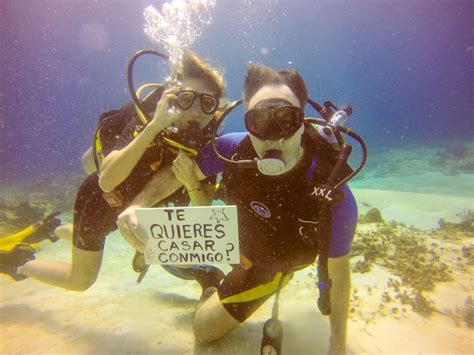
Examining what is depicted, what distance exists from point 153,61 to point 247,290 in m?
51.4

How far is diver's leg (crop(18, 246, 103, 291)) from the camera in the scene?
419 cm

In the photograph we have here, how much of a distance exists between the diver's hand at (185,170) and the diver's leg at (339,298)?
1.68m

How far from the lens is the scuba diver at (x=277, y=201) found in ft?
7.59

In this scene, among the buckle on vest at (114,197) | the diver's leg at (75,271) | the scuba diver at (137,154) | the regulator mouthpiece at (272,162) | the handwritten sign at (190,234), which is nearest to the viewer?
the regulator mouthpiece at (272,162)

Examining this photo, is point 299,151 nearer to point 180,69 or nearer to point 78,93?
point 180,69

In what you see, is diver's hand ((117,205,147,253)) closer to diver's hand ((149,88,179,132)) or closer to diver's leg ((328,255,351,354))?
diver's hand ((149,88,179,132))

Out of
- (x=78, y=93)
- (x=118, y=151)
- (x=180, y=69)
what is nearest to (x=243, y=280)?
(x=118, y=151)

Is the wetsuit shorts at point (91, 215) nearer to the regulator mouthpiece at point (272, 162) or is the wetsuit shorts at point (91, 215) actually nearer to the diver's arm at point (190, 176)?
the diver's arm at point (190, 176)

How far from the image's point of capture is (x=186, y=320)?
376cm

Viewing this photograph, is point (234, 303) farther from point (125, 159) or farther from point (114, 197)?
point (125, 159)

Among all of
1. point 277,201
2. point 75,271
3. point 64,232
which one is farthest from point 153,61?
point 277,201

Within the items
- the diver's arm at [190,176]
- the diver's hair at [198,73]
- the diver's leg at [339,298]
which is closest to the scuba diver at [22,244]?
the diver's arm at [190,176]

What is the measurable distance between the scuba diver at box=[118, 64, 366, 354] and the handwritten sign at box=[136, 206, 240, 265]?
15cm

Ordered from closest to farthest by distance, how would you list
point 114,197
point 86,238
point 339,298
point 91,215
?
point 339,298
point 114,197
point 91,215
point 86,238
